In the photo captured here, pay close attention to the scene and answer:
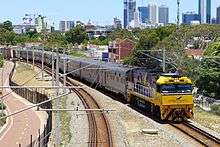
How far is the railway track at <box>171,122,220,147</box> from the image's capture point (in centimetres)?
2475

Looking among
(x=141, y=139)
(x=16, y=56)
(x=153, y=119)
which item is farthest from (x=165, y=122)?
(x=16, y=56)

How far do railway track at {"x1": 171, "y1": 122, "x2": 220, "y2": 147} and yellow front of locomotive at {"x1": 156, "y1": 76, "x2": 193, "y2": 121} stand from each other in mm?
725

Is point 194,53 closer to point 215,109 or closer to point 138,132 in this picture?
point 215,109

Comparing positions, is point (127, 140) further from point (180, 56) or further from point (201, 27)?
point (201, 27)

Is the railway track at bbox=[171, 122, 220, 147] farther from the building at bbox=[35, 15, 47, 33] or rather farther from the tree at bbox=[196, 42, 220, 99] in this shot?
the building at bbox=[35, 15, 47, 33]

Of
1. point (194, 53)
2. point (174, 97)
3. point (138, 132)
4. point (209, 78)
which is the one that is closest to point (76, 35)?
point (194, 53)

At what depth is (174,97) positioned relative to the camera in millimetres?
30984

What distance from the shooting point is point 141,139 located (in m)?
26.7

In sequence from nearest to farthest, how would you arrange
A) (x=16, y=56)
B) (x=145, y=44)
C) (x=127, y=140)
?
(x=127, y=140)
(x=145, y=44)
(x=16, y=56)

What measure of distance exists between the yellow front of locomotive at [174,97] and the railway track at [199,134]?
72cm

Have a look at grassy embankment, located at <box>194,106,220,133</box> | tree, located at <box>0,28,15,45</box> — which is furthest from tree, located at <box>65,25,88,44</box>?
grassy embankment, located at <box>194,106,220,133</box>

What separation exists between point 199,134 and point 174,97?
13.0 feet

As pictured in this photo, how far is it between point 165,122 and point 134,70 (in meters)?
7.10

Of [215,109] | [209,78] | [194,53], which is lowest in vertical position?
[215,109]
